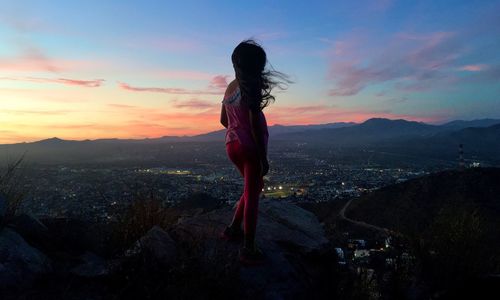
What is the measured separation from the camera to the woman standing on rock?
15.5 ft

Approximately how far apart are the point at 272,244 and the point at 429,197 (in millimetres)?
32155

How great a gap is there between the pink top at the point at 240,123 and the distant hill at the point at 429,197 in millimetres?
26780

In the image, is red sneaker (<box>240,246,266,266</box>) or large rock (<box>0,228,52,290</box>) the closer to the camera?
large rock (<box>0,228,52,290</box>)

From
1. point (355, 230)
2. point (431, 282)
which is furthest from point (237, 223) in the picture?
point (355, 230)

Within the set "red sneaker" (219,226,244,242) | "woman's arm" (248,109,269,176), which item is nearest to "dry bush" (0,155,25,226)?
"red sneaker" (219,226,244,242)

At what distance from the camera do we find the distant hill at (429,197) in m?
31.0

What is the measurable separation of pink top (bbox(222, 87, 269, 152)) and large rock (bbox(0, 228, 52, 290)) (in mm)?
2402

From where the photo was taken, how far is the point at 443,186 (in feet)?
120

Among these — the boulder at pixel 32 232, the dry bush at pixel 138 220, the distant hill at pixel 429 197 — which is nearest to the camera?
the boulder at pixel 32 232

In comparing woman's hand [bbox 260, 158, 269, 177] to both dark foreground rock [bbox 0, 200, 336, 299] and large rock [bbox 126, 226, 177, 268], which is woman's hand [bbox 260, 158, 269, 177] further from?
large rock [bbox 126, 226, 177, 268]

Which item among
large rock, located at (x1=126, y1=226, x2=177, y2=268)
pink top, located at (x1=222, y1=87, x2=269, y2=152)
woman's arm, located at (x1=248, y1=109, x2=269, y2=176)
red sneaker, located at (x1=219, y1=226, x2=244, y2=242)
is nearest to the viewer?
large rock, located at (x1=126, y1=226, x2=177, y2=268)

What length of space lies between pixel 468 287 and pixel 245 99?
9.28 ft

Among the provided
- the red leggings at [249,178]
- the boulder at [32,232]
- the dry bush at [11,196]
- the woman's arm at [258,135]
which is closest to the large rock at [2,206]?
the dry bush at [11,196]

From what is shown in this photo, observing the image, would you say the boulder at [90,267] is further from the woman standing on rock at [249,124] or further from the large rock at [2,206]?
the woman standing on rock at [249,124]
